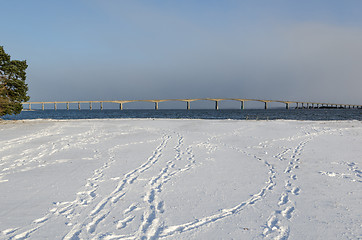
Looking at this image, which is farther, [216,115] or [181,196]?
[216,115]

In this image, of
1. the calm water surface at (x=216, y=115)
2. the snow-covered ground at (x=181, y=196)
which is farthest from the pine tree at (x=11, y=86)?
the calm water surface at (x=216, y=115)

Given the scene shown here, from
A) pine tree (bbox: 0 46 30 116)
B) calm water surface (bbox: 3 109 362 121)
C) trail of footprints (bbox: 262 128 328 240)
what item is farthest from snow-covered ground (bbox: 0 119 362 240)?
calm water surface (bbox: 3 109 362 121)

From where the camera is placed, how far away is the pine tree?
1196 inches

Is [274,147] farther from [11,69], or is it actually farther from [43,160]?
[11,69]

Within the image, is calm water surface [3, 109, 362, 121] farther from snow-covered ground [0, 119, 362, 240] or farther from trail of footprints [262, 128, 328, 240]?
trail of footprints [262, 128, 328, 240]

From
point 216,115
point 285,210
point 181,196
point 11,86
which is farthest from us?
point 216,115

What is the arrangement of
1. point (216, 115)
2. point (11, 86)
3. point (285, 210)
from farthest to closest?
point (216, 115)
point (11, 86)
point (285, 210)

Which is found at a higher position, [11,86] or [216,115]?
[11,86]

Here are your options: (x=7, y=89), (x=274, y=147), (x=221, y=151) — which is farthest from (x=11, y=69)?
(x=274, y=147)

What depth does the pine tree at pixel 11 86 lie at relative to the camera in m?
30.4

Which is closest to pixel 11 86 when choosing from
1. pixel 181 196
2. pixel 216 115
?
pixel 181 196

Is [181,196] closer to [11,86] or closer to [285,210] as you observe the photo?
[285,210]

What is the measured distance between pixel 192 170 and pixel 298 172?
3.90 metres

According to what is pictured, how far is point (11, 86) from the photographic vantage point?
108 feet
